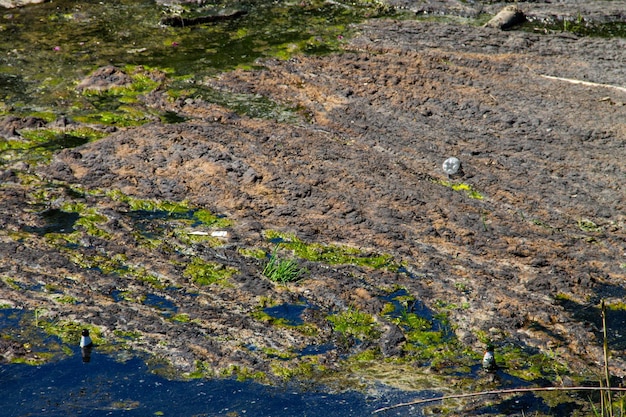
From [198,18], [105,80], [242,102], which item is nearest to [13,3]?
[198,18]

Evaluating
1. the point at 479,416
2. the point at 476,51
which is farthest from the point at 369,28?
the point at 479,416

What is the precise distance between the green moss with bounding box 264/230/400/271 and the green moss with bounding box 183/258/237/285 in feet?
1.64

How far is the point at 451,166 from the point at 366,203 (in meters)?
0.91

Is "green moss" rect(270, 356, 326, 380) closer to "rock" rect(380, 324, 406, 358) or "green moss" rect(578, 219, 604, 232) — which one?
"rock" rect(380, 324, 406, 358)

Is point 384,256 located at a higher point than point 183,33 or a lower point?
lower

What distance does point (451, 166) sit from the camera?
6.52 meters

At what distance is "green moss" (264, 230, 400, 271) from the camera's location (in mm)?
5512

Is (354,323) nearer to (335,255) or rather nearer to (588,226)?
(335,255)

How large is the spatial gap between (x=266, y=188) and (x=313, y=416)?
2.45 m

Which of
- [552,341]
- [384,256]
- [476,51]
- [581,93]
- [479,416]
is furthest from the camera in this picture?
[476,51]

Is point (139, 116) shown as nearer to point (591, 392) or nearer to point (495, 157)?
point (495, 157)

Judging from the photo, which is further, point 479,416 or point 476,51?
point 476,51

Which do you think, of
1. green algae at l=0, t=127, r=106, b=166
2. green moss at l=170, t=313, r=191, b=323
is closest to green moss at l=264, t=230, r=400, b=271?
green moss at l=170, t=313, r=191, b=323

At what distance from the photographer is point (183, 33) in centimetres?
964
